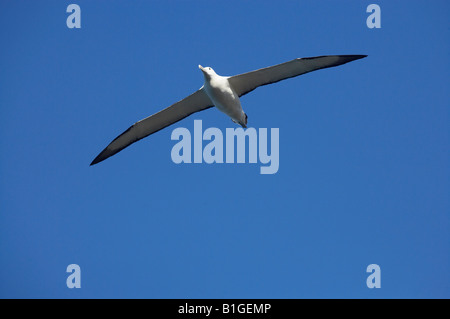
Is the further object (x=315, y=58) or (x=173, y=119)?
(x=173, y=119)

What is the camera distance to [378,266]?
21172mm

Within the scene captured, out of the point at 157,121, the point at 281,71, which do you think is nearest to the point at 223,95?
the point at 281,71

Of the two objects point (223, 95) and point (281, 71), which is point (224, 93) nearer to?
point (223, 95)

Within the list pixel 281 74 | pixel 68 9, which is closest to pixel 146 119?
pixel 281 74

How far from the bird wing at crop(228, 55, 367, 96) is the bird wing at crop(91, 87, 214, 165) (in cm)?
107

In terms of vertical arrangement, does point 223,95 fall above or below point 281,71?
below

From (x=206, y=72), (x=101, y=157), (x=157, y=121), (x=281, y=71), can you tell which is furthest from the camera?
(x=101, y=157)

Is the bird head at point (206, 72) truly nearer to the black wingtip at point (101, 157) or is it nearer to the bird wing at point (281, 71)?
the bird wing at point (281, 71)

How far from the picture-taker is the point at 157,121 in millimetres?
19641

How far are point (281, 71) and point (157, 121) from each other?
3.87 m

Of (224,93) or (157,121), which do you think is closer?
(224,93)
